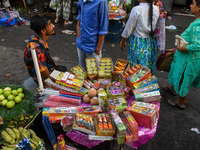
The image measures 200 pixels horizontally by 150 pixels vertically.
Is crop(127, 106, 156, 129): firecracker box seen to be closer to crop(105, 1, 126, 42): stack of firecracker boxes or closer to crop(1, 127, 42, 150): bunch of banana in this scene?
crop(1, 127, 42, 150): bunch of banana

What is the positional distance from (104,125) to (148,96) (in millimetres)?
746

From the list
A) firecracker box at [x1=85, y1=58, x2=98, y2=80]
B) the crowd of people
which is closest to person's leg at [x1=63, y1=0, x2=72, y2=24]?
the crowd of people

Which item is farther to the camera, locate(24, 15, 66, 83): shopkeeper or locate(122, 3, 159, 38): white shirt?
locate(122, 3, 159, 38): white shirt

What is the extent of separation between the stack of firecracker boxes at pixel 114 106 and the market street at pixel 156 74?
3.79 feet

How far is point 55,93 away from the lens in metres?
2.33

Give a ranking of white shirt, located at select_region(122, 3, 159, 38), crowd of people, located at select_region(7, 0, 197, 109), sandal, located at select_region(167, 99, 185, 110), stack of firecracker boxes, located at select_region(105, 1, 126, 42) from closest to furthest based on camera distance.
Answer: crowd of people, located at select_region(7, 0, 197, 109)
white shirt, located at select_region(122, 3, 159, 38)
sandal, located at select_region(167, 99, 185, 110)
stack of firecracker boxes, located at select_region(105, 1, 126, 42)

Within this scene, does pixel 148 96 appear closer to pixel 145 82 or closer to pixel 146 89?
pixel 146 89

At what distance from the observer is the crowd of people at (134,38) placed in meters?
2.64

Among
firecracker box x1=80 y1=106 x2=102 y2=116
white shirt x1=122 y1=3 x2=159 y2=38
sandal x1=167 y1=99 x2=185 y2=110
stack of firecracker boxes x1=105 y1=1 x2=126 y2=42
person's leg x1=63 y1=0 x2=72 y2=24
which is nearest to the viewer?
firecracker box x1=80 y1=106 x2=102 y2=116

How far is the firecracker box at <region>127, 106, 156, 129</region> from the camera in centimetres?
194

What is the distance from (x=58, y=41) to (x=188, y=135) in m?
5.30

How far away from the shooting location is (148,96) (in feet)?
7.27

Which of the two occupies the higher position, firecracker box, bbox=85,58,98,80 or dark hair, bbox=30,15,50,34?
dark hair, bbox=30,15,50,34

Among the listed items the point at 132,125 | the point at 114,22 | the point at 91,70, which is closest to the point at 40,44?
the point at 91,70
